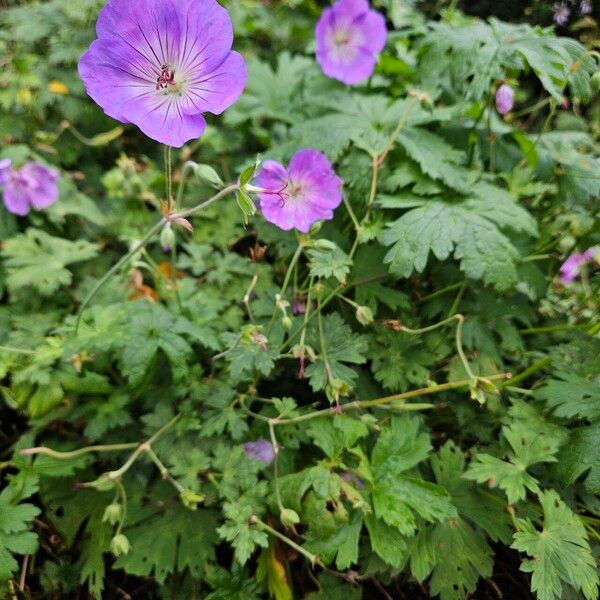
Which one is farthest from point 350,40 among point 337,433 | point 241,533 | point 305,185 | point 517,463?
point 241,533

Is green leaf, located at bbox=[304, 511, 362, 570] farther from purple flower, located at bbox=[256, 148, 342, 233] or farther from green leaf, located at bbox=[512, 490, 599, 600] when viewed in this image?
purple flower, located at bbox=[256, 148, 342, 233]

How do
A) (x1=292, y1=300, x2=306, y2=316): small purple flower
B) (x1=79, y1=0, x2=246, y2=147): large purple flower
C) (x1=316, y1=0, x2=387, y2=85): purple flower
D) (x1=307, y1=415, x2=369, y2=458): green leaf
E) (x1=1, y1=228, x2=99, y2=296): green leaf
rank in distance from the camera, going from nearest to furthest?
(x1=79, y1=0, x2=246, y2=147): large purple flower < (x1=307, y1=415, x2=369, y2=458): green leaf < (x1=292, y1=300, x2=306, y2=316): small purple flower < (x1=1, y1=228, x2=99, y2=296): green leaf < (x1=316, y1=0, x2=387, y2=85): purple flower

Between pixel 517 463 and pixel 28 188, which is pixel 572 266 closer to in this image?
pixel 517 463

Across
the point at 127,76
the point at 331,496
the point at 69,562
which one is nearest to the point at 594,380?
the point at 331,496

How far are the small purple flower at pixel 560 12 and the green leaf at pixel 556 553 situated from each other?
2353 mm

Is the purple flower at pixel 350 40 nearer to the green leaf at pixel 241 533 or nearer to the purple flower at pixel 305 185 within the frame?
the purple flower at pixel 305 185

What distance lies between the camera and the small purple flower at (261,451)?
4.00 ft

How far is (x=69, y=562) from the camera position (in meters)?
1.28

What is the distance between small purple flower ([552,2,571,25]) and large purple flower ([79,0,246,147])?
2.26m

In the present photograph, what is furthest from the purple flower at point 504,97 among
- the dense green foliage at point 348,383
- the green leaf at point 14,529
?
the green leaf at point 14,529

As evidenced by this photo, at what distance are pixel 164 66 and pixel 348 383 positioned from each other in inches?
32.2

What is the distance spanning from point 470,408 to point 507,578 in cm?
48

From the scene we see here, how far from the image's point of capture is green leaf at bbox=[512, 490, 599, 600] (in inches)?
40.3

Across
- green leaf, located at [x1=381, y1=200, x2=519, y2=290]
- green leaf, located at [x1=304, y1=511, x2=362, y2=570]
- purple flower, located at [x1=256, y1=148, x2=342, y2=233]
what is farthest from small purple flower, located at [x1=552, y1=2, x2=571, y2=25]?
green leaf, located at [x1=304, y1=511, x2=362, y2=570]
